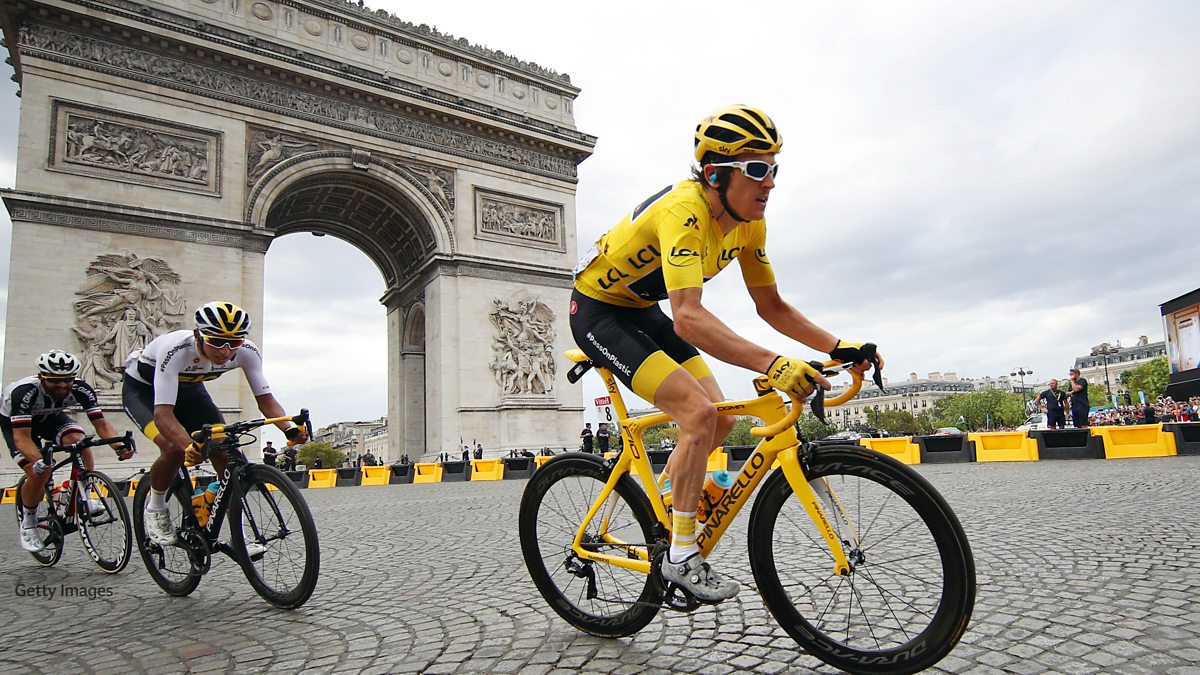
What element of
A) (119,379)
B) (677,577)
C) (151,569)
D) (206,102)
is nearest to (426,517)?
(151,569)

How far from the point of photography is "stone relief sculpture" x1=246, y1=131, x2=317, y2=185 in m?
21.5

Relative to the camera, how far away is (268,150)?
21.8 m

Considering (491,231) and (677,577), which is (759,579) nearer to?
(677,577)

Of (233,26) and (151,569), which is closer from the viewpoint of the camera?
(151,569)

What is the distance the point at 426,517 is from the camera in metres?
8.27

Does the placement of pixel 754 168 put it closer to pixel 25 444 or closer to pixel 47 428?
pixel 25 444

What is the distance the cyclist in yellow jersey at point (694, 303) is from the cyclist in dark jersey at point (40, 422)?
4440mm

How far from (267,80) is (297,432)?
21544 millimetres

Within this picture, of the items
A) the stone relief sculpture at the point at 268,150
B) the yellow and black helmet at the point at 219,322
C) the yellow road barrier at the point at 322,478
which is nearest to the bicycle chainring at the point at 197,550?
the yellow and black helmet at the point at 219,322

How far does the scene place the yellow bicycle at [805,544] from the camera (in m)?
2.08

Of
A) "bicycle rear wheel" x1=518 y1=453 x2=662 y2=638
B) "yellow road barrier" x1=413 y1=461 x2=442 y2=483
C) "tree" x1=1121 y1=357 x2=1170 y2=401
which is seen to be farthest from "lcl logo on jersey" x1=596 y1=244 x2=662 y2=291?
"tree" x1=1121 y1=357 x2=1170 y2=401

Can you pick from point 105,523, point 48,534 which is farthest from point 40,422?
point 105,523

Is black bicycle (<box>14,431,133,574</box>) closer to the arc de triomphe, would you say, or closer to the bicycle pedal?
the bicycle pedal

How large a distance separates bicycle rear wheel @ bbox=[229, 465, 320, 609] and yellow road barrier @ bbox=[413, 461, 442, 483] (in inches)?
596
